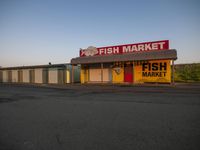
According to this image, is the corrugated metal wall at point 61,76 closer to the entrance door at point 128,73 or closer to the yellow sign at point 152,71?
the entrance door at point 128,73

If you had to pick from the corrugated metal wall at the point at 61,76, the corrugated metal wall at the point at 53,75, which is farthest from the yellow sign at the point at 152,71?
the corrugated metal wall at the point at 53,75

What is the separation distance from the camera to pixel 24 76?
26922 mm

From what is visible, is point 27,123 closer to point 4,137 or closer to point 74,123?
point 4,137

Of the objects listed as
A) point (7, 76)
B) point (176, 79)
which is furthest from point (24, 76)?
point (176, 79)

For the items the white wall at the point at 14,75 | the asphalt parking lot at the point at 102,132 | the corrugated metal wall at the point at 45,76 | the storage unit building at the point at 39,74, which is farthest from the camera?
the white wall at the point at 14,75

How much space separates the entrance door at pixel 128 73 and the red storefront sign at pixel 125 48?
248cm

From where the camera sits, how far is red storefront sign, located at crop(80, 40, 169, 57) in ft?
55.5

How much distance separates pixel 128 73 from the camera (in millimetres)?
17750

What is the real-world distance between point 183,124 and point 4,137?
5.24 meters

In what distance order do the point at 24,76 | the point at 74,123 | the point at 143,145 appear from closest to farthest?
the point at 143,145 → the point at 74,123 → the point at 24,76

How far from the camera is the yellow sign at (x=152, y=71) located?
15633 millimetres

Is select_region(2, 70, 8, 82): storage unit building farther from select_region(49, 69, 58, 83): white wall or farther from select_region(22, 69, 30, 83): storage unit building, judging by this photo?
select_region(49, 69, 58, 83): white wall

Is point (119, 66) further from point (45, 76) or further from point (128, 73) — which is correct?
point (45, 76)

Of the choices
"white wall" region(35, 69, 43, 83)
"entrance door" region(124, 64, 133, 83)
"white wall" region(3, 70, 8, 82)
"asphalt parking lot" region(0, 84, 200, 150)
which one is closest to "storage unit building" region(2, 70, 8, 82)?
"white wall" region(3, 70, 8, 82)
